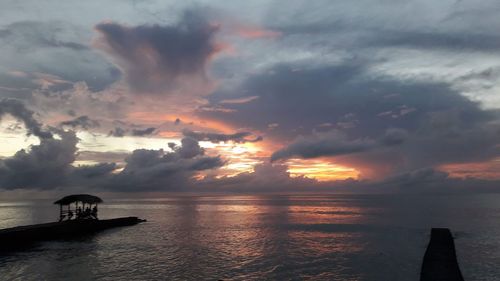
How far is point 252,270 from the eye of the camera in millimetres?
34312

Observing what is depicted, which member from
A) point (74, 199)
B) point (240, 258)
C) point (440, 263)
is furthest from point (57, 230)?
point (440, 263)

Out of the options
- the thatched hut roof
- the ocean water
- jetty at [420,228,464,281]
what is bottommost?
the ocean water

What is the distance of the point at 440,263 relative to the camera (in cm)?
3120

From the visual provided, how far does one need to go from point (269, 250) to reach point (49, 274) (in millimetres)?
25449

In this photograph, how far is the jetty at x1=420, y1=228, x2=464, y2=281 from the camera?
1066 inches

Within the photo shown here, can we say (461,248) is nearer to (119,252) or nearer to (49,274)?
(119,252)

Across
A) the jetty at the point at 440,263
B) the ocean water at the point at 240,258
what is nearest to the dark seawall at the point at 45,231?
the ocean water at the point at 240,258

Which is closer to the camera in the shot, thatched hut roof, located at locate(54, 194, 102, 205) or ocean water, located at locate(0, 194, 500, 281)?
ocean water, located at locate(0, 194, 500, 281)

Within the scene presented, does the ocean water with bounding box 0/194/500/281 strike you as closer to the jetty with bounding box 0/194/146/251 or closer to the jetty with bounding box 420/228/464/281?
the jetty with bounding box 420/228/464/281

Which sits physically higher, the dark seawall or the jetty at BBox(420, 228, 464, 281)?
the dark seawall

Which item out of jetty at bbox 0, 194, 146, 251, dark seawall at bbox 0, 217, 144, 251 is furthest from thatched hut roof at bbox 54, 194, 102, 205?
dark seawall at bbox 0, 217, 144, 251

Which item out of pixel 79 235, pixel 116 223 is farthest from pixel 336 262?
pixel 116 223

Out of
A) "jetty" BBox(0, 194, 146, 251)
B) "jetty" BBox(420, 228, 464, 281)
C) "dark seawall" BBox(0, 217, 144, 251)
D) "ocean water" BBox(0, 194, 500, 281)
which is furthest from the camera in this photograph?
"jetty" BBox(0, 194, 146, 251)

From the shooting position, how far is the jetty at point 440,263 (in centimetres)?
2708
